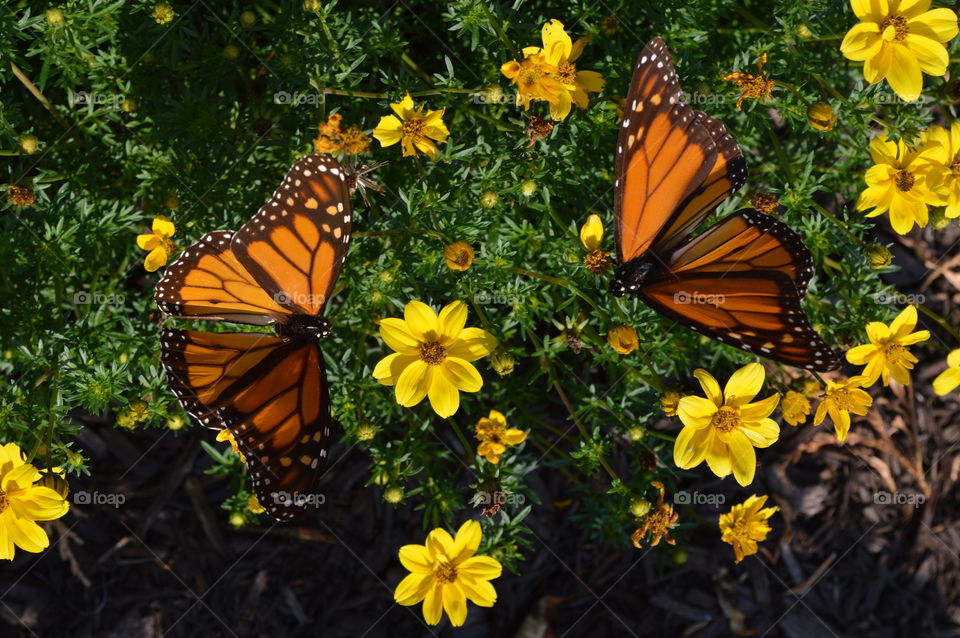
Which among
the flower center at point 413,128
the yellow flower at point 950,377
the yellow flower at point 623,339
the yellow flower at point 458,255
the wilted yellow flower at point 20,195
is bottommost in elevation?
the yellow flower at point 950,377

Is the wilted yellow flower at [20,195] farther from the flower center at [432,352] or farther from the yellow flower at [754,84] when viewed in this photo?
the yellow flower at [754,84]

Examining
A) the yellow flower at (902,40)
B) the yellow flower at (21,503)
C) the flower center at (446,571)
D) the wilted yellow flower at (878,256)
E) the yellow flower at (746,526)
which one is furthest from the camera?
the yellow flower at (746,526)

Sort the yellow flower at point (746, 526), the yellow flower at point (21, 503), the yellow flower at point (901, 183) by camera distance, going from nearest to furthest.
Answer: the yellow flower at point (21, 503) → the yellow flower at point (901, 183) → the yellow flower at point (746, 526)

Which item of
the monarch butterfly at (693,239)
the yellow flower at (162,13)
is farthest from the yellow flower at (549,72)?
the yellow flower at (162,13)

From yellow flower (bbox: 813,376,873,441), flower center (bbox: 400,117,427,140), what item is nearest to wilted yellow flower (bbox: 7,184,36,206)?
flower center (bbox: 400,117,427,140)

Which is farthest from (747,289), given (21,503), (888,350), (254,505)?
(21,503)

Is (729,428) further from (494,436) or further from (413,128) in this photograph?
(413,128)
